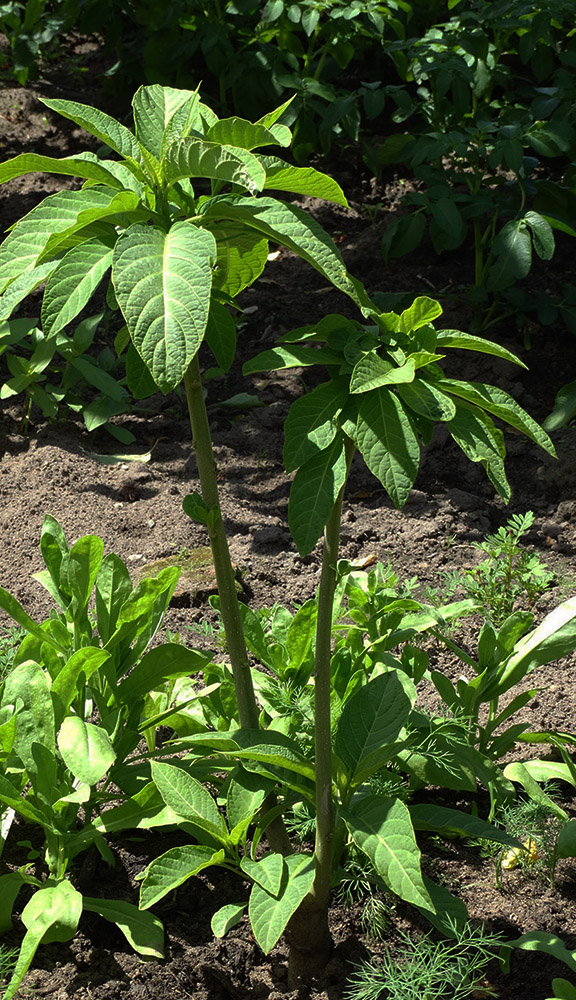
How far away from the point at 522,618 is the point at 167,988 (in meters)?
1.16

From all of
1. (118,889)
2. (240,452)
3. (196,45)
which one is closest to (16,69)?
(196,45)

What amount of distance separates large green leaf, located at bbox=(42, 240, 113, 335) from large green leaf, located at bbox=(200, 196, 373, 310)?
182 mm

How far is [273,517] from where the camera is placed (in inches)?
143

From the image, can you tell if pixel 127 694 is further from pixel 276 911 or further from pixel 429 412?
pixel 429 412

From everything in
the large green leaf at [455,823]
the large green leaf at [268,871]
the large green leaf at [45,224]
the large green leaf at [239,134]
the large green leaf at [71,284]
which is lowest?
the large green leaf at [455,823]

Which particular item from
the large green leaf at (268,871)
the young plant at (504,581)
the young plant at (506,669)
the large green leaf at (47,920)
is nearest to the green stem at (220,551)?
the large green leaf at (268,871)

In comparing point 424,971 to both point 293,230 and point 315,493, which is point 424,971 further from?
point 293,230

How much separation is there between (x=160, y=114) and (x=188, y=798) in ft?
4.09

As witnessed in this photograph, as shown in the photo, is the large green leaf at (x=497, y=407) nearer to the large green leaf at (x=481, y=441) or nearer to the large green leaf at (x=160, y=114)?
the large green leaf at (x=481, y=441)

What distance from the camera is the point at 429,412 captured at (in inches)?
53.4

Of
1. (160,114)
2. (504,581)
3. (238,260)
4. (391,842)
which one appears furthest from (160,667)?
(504,581)

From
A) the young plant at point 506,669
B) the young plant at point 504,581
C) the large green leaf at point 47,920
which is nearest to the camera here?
the large green leaf at point 47,920

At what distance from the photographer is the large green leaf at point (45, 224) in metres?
1.34

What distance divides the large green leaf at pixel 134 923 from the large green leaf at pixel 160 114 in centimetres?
146
